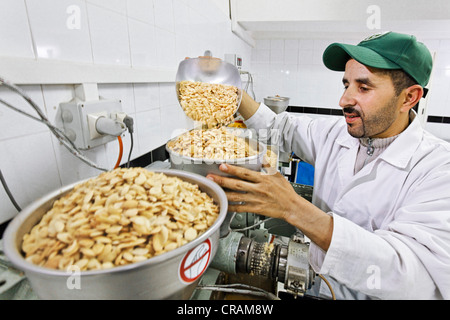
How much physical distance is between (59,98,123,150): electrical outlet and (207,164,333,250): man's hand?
17.1 inches

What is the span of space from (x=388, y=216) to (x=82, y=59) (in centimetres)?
135

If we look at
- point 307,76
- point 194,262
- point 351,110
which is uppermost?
point 307,76

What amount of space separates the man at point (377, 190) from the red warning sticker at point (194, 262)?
281mm

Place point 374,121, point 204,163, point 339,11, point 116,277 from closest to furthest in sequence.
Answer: point 116,277
point 204,163
point 374,121
point 339,11

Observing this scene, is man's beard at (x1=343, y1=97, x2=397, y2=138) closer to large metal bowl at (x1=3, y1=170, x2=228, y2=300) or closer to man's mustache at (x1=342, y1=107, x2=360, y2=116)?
man's mustache at (x1=342, y1=107, x2=360, y2=116)

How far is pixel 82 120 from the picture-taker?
768 mm

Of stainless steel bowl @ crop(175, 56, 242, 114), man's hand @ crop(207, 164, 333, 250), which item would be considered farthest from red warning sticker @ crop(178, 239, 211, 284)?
stainless steel bowl @ crop(175, 56, 242, 114)

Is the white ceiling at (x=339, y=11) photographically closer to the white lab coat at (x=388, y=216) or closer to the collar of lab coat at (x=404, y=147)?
the white lab coat at (x=388, y=216)

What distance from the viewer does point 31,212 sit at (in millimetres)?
487

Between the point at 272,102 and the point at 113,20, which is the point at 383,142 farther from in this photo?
the point at 272,102

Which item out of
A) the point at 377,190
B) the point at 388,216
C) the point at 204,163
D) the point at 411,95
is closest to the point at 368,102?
the point at 411,95

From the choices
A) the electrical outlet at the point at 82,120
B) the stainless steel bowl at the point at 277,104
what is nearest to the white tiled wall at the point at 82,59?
the electrical outlet at the point at 82,120

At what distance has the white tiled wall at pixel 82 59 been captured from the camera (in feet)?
2.10

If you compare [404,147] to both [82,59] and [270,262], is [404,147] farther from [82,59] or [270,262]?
[82,59]
